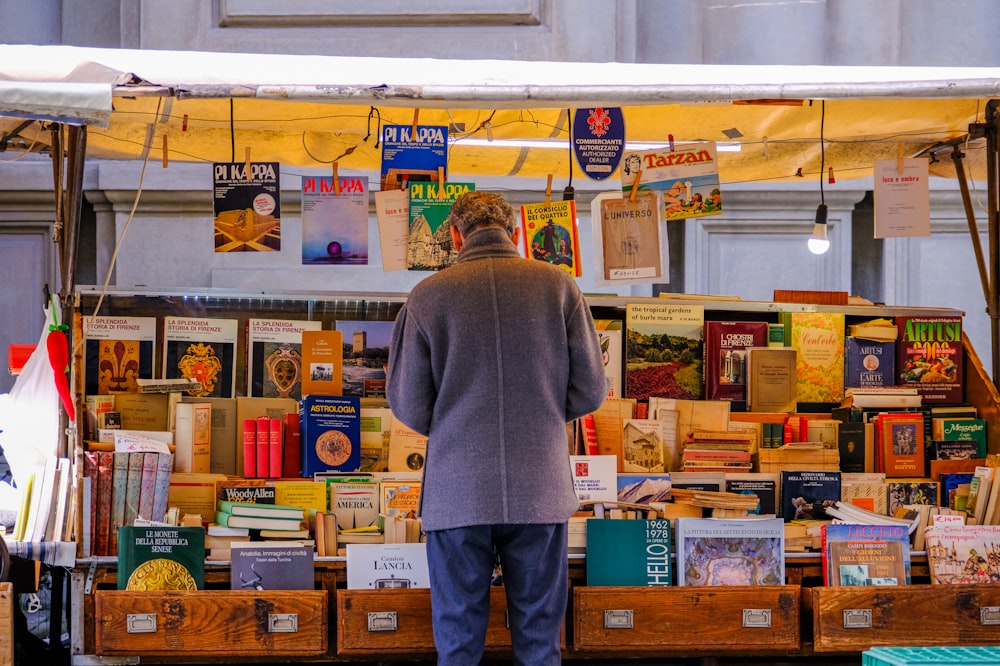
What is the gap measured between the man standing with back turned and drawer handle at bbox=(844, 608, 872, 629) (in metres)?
1.22

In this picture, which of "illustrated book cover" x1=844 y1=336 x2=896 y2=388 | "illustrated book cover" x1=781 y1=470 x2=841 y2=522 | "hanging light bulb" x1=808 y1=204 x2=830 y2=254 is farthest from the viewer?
"hanging light bulb" x1=808 y1=204 x2=830 y2=254

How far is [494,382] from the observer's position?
3.87 meters

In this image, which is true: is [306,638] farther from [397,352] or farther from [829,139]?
[829,139]

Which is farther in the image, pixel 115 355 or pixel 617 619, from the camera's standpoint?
pixel 115 355

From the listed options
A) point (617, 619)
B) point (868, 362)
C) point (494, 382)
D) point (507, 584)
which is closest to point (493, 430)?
point (494, 382)

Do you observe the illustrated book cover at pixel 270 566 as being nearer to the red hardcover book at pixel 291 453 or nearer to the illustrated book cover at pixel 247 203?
the red hardcover book at pixel 291 453

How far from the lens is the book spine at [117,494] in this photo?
4488 mm

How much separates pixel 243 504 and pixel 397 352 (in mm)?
1020

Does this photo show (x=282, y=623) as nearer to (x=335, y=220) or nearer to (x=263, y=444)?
(x=263, y=444)

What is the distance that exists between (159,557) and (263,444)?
0.67 meters

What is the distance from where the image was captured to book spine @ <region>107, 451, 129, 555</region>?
14.7ft

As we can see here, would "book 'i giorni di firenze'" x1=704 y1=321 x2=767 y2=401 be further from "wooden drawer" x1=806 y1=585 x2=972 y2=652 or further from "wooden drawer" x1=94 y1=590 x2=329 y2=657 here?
"wooden drawer" x1=94 y1=590 x2=329 y2=657

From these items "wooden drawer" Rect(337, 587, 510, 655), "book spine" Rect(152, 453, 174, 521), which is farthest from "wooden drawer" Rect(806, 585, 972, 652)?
"book spine" Rect(152, 453, 174, 521)

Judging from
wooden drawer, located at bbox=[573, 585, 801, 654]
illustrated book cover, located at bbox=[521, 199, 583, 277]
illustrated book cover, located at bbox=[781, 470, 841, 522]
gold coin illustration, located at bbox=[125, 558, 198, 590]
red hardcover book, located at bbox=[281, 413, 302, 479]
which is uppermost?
illustrated book cover, located at bbox=[521, 199, 583, 277]
